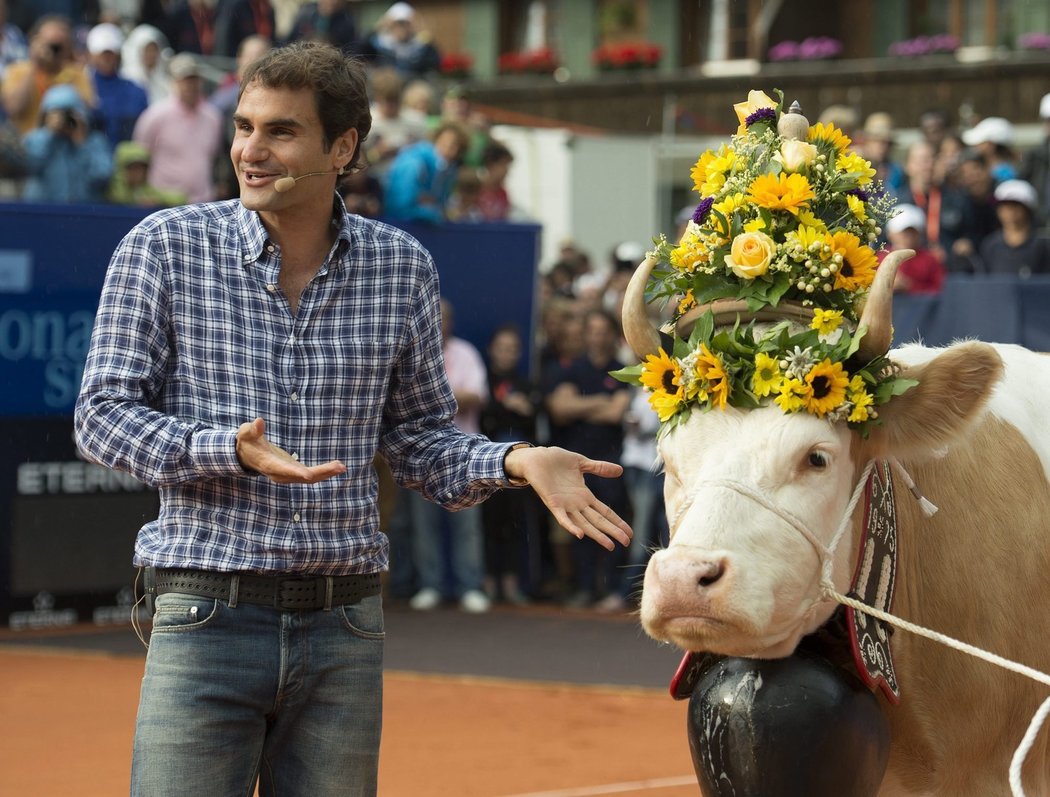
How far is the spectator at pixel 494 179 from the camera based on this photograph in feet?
46.2

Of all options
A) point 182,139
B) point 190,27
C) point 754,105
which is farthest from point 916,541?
point 190,27

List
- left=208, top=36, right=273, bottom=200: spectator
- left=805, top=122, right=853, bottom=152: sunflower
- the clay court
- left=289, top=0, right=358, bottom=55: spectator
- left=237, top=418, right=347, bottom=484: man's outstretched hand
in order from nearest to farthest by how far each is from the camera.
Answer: left=237, top=418, right=347, bottom=484: man's outstretched hand → left=805, top=122, right=853, bottom=152: sunflower → the clay court → left=208, top=36, right=273, bottom=200: spectator → left=289, top=0, right=358, bottom=55: spectator

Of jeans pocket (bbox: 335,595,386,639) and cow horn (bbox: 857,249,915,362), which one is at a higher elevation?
cow horn (bbox: 857,249,915,362)

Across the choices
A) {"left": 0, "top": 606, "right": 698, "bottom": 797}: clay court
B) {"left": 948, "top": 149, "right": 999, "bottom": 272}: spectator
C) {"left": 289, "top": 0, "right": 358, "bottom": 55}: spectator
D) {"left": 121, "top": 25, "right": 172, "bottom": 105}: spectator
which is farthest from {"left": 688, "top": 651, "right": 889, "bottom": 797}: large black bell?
{"left": 289, "top": 0, "right": 358, "bottom": 55}: spectator

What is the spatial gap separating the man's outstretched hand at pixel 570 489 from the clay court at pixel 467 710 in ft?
11.9

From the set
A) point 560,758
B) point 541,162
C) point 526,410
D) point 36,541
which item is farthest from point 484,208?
point 560,758

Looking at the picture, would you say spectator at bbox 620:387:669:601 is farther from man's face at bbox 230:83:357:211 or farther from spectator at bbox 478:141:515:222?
man's face at bbox 230:83:357:211

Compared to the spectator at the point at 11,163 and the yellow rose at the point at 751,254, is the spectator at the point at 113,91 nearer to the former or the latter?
the spectator at the point at 11,163

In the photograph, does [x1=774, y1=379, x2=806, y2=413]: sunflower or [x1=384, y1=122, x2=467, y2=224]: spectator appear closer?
[x1=774, y1=379, x2=806, y2=413]: sunflower

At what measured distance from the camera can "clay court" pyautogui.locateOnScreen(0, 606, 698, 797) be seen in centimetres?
714

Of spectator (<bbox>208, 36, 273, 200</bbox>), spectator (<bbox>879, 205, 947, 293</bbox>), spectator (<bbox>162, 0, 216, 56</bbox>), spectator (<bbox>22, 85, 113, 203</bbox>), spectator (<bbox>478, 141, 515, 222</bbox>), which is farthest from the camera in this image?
spectator (<bbox>162, 0, 216, 56</bbox>)

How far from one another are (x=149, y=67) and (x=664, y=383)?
11244 mm

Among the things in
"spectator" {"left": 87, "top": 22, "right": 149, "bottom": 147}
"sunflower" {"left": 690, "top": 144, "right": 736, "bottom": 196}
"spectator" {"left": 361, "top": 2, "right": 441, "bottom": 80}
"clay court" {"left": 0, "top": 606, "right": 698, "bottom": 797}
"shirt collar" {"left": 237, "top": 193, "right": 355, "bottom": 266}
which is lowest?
"clay court" {"left": 0, "top": 606, "right": 698, "bottom": 797}

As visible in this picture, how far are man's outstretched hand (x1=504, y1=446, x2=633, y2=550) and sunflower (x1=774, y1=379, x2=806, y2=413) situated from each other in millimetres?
399
